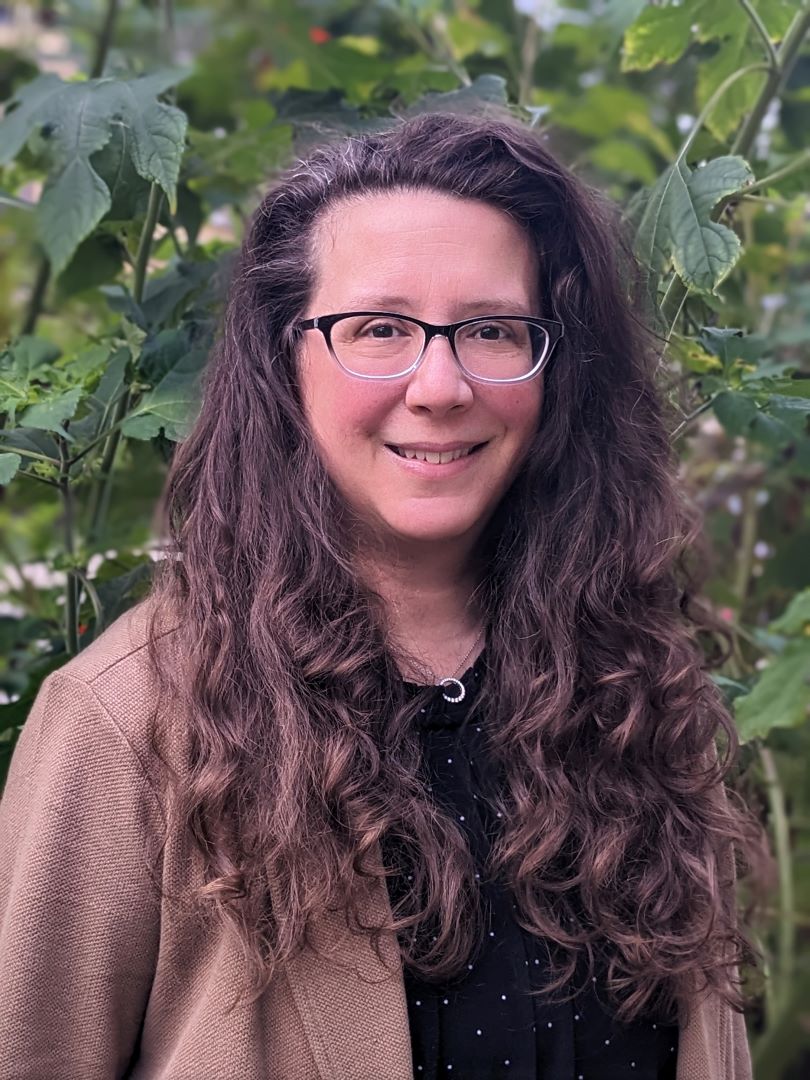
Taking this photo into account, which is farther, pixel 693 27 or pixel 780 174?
pixel 693 27

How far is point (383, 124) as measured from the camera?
5.33 feet

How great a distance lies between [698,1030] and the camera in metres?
1.47

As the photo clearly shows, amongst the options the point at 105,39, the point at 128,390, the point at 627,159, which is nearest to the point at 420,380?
the point at 128,390

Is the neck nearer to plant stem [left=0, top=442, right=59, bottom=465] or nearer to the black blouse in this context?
the black blouse

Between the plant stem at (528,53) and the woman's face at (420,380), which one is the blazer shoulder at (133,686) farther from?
the plant stem at (528,53)

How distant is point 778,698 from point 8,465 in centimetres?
98

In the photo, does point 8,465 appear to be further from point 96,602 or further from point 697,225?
point 697,225

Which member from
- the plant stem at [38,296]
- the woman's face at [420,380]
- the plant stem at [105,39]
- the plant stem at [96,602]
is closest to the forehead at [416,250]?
the woman's face at [420,380]

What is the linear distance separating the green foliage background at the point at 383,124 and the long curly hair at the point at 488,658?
12cm

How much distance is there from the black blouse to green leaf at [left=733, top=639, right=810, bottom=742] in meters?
0.40

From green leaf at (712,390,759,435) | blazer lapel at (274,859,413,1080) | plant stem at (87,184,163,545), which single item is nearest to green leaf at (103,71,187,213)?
plant stem at (87,184,163,545)

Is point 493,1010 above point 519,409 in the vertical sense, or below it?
below

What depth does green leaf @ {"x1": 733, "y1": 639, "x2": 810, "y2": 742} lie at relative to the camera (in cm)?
166

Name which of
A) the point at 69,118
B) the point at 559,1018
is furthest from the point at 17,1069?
the point at 69,118
